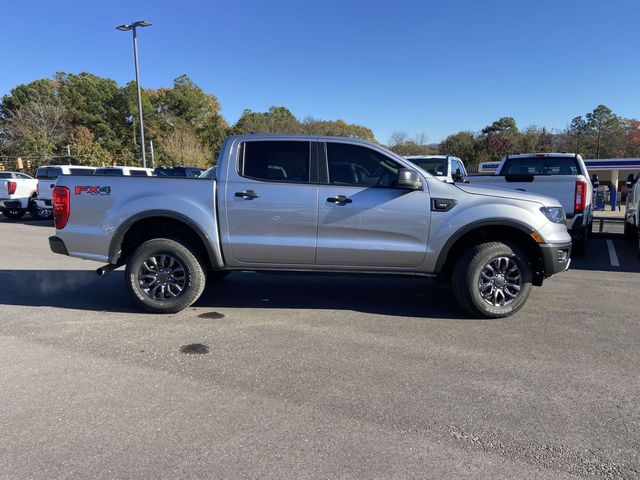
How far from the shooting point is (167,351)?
4.25 meters

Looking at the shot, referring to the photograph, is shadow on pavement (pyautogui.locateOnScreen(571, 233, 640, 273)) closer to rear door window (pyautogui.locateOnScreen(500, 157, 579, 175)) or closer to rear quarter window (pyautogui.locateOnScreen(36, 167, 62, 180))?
rear door window (pyautogui.locateOnScreen(500, 157, 579, 175))

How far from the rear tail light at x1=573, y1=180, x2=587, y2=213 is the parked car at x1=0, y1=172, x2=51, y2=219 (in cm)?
1670

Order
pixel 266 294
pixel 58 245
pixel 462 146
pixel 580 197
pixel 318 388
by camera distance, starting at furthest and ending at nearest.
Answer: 1. pixel 462 146
2. pixel 580 197
3. pixel 266 294
4. pixel 58 245
5. pixel 318 388

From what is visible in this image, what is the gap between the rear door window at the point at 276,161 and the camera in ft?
17.1

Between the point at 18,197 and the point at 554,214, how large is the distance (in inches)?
701

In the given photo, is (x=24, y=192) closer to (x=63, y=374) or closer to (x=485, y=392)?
(x=63, y=374)

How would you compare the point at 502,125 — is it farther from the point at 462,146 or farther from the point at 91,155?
the point at 91,155

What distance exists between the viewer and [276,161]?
5.26 m

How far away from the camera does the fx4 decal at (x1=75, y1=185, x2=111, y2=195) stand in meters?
5.19

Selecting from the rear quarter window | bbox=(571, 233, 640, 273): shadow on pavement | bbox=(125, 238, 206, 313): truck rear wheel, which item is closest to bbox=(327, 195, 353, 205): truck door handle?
bbox=(125, 238, 206, 313): truck rear wheel

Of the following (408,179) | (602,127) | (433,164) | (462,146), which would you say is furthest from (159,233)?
(602,127)

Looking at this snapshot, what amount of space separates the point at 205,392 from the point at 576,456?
8.10 feet

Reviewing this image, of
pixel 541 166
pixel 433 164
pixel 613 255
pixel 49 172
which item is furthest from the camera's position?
pixel 49 172

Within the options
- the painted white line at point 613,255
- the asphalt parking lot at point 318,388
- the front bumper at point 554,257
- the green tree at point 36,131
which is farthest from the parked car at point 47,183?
the green tree at point 36,131
